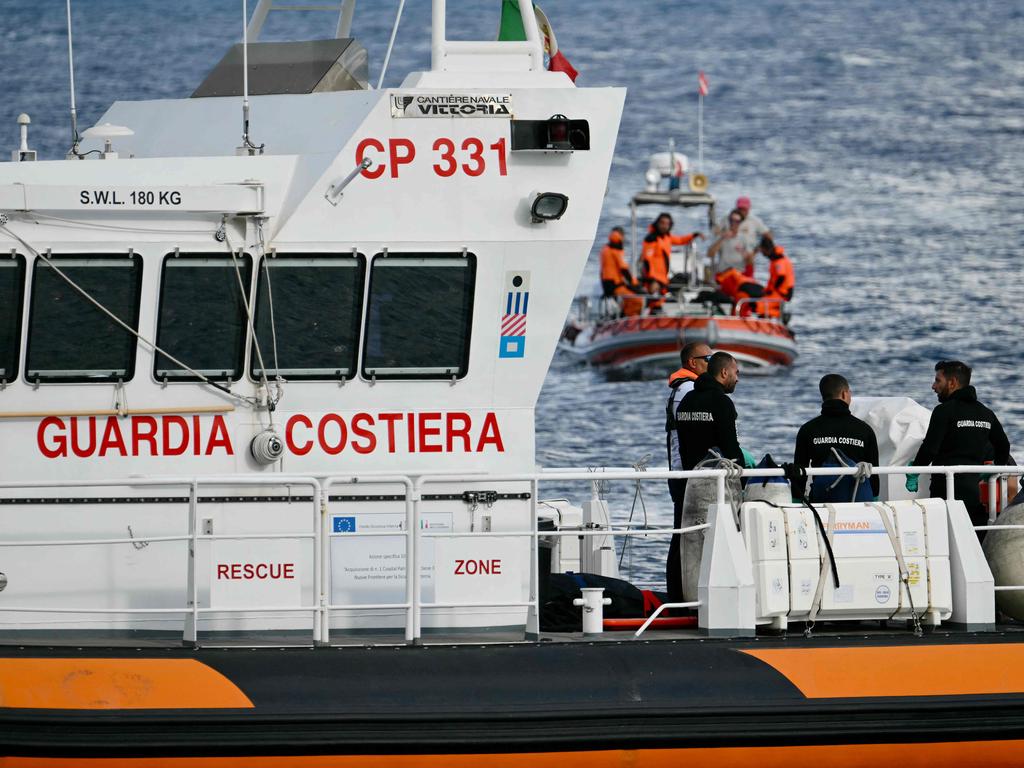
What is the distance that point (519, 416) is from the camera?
7.41m

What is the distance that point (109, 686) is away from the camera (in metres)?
6.55

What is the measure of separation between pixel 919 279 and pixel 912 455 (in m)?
28.9

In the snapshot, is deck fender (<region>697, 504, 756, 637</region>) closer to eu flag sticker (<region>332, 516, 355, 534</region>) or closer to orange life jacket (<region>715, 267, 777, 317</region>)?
eu flag sticker (<region>332, 516, 355, 534</region>)

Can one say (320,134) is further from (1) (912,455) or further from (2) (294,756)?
(1) (912,455)

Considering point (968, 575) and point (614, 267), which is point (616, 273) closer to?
point (614, 267)

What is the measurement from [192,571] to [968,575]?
3.28 m

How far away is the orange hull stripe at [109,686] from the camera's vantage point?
6531 mm

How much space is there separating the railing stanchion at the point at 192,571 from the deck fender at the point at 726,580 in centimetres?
210

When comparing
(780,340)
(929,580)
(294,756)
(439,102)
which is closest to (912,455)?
(929,580)

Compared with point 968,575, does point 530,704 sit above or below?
below

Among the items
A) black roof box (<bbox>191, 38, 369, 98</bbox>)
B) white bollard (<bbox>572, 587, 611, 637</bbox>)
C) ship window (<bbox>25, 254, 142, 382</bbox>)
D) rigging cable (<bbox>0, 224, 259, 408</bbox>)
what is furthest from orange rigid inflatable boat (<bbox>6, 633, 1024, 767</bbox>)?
black roof box (<bbox>191, 38, 369, 98</bbox>)

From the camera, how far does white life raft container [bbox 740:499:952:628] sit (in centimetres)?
710

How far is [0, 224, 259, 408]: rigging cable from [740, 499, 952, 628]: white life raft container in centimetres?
221

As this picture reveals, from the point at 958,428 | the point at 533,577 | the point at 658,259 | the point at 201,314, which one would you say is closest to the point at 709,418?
the point at 533,577
